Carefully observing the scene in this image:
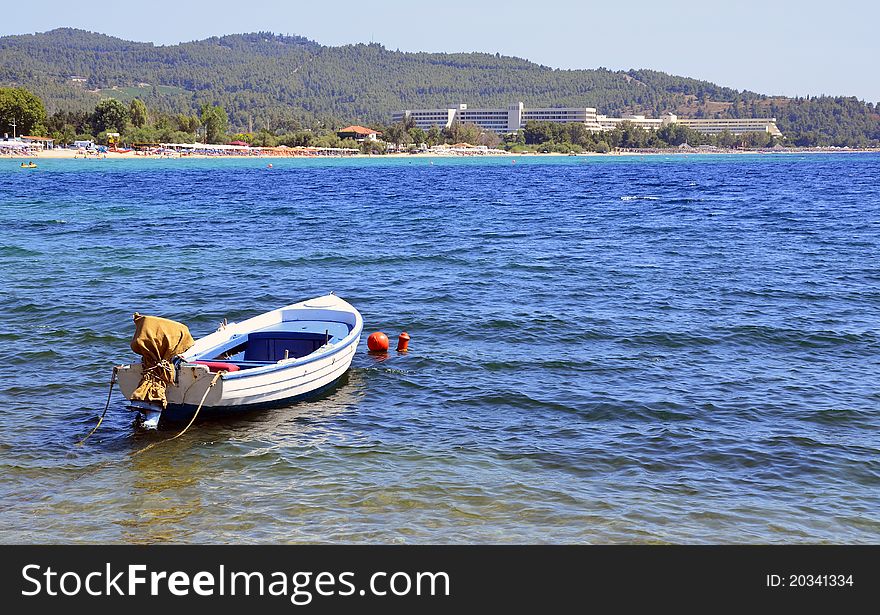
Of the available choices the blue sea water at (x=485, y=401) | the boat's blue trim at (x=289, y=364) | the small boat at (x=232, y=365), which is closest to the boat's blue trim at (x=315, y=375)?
the small boat at (x=232, y=365)

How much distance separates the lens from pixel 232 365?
18.0 meters

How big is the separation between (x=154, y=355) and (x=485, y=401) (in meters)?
6.63

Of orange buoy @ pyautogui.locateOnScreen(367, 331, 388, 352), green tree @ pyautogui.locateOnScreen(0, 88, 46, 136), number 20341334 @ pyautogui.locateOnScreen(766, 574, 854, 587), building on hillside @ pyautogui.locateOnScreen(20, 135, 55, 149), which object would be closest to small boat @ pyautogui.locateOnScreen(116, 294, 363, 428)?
orange buoy @ pyautogui.locateOnScreen(367, 331, 388, 352)

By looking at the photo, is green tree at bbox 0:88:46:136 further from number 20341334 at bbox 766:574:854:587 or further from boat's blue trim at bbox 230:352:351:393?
number 20341334 at bbox 766:574:854:587

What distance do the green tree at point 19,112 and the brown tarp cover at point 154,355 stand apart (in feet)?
611

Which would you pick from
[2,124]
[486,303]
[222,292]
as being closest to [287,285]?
[222,292]

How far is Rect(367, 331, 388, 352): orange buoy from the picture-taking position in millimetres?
22531

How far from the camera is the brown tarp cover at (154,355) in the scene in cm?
1634

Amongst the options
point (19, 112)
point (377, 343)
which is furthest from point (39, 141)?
point (377, 343)

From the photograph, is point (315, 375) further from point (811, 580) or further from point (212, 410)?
point (811, 580)

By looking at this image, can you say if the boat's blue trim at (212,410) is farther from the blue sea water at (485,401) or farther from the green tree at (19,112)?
the green tree at (19,112)

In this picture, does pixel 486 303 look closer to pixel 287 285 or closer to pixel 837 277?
pixel 287 285

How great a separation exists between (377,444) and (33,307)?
16.5 metres

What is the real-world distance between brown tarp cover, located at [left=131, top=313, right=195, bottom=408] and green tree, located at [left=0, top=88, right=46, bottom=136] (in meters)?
186
